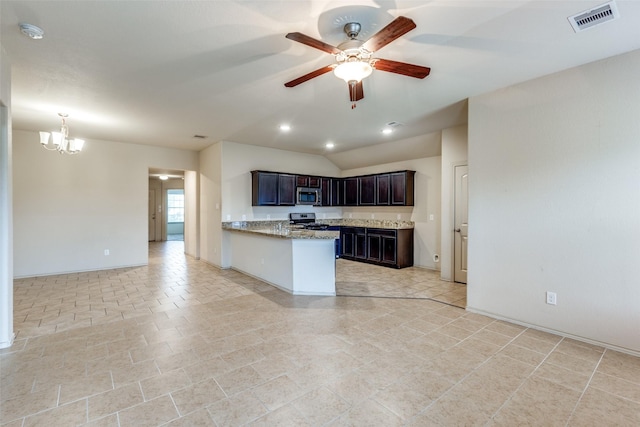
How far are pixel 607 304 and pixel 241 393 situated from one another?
336 cm

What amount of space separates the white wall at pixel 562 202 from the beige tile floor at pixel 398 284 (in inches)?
31.9

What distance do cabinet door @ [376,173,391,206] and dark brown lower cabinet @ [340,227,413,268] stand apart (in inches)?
27.9

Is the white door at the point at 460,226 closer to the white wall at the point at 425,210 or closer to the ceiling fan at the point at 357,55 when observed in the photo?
the white wall at the point at 425,210

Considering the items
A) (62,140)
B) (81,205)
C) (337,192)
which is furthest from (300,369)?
(81,205)

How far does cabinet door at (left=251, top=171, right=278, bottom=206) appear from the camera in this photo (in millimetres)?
6379

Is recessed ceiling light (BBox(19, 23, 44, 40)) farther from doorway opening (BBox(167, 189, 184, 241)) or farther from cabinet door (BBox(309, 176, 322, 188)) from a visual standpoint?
doorway opening (BBox(167, 189, 184, 241))

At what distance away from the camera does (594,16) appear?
215cm

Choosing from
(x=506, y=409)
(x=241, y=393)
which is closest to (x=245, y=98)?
(x=241, y=393)

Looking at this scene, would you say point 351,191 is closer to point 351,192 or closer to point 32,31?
point 351,192

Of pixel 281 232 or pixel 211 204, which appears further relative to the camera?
pixel 211 204

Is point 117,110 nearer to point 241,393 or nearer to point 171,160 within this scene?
point 171,160

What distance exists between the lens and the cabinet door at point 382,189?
6.76 meters

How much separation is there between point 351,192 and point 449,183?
9.47 ft

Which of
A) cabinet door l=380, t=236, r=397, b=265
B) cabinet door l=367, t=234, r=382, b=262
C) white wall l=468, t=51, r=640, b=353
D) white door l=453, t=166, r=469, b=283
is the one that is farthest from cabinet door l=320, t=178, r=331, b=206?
white wall l=468, t=51, r=640, b=353
